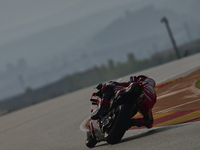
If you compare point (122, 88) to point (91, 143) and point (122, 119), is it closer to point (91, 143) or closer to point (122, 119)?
point (122, 119)

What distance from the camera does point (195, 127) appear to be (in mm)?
6238

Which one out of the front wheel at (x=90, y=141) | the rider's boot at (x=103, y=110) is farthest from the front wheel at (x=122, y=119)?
the front wheel at (x=90, y=141)

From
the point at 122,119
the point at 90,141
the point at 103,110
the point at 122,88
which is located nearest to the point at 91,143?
the point at 90,141

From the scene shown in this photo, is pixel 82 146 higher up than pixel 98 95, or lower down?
lower down

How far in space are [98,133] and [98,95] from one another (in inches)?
28.7

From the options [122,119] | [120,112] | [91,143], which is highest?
[120,112]

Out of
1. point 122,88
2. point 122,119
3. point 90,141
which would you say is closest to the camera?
point 122,119

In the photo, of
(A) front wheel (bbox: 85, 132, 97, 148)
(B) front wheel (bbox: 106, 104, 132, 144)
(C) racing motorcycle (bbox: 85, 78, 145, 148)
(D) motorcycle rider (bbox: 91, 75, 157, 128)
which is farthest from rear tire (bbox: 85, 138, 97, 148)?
(B) front wheel (bbox: 106, 104, 132, 144)

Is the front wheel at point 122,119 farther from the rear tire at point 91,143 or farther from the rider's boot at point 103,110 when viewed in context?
the rear tire at point 91,143

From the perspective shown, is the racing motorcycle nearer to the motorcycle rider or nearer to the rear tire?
the motorcycle rider

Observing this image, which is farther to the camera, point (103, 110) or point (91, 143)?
point (91, 143)

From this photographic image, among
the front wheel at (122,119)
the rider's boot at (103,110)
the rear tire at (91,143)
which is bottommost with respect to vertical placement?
the rear tire at (91,143)

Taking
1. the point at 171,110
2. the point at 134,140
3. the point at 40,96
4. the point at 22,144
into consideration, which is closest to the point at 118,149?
the point at 134,140

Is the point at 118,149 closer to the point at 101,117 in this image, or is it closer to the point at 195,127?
the point at 101,117
